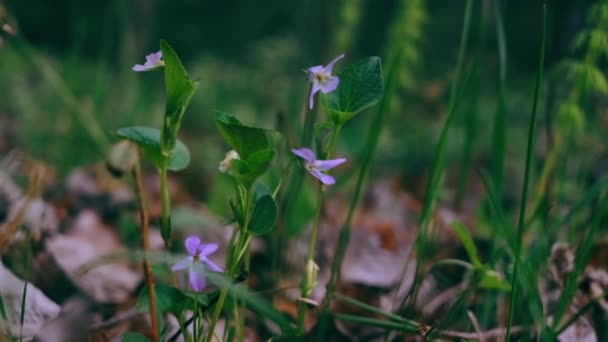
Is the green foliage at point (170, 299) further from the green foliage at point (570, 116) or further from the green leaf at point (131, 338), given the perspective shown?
the green foliage at point (570, 116)

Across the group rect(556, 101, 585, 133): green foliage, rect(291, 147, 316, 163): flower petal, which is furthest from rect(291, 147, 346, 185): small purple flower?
rect(556, 101, 585, 133): green foliage

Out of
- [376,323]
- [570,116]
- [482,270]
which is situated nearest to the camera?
[376,323]

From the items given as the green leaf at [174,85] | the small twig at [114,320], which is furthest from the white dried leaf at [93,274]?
the green leaf at [174,85]

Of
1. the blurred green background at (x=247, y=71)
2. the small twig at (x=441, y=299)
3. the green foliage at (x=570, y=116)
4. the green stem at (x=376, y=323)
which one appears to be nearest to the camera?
the green stem at (x=376, y=323)

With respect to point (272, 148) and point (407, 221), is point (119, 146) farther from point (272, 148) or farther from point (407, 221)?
point (407, 221)

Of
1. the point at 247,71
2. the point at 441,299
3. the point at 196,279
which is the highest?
the point at 196,279

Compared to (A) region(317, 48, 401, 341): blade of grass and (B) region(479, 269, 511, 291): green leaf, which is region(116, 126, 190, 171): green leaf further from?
(B) region(479, 269, 511, 291): green leaf

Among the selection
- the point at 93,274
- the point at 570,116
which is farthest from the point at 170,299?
the point at 570,116

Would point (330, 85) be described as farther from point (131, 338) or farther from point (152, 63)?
point (131, 338)
